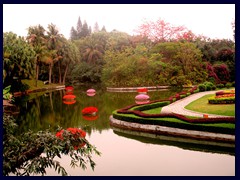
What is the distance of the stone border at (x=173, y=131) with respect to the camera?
13.2 metres

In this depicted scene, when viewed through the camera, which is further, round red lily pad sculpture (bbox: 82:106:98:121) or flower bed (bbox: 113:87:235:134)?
round red lily pad sculpture (bbox: 82:106:98:121)

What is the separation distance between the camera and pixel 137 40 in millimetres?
50312

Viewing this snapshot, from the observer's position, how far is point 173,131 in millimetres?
14719

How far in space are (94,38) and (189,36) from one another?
16.6 meters

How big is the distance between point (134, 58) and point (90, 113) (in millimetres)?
20769

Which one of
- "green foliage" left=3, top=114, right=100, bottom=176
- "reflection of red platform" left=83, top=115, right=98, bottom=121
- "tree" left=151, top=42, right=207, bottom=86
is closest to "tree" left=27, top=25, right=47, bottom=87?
"tree" left=151, top=42, right=207, bottom=86

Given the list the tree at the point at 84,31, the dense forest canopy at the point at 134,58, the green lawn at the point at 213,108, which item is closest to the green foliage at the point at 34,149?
the green lawn at the point at 213,108

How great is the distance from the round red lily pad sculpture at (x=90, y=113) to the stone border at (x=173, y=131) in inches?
110

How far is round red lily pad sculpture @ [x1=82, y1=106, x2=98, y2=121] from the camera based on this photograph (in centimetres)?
2031

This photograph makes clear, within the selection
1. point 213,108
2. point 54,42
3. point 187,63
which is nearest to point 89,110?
point 213,108

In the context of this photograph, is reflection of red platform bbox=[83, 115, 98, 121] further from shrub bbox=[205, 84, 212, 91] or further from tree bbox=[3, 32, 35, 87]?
shrub bbox=[205, 84, 212, 91]

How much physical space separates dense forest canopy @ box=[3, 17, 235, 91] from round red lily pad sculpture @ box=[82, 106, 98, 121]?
1339cm

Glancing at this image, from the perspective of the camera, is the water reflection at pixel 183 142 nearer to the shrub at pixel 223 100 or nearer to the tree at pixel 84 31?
the shrub at pixel 223 100

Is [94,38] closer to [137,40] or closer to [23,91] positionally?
[137,40]
